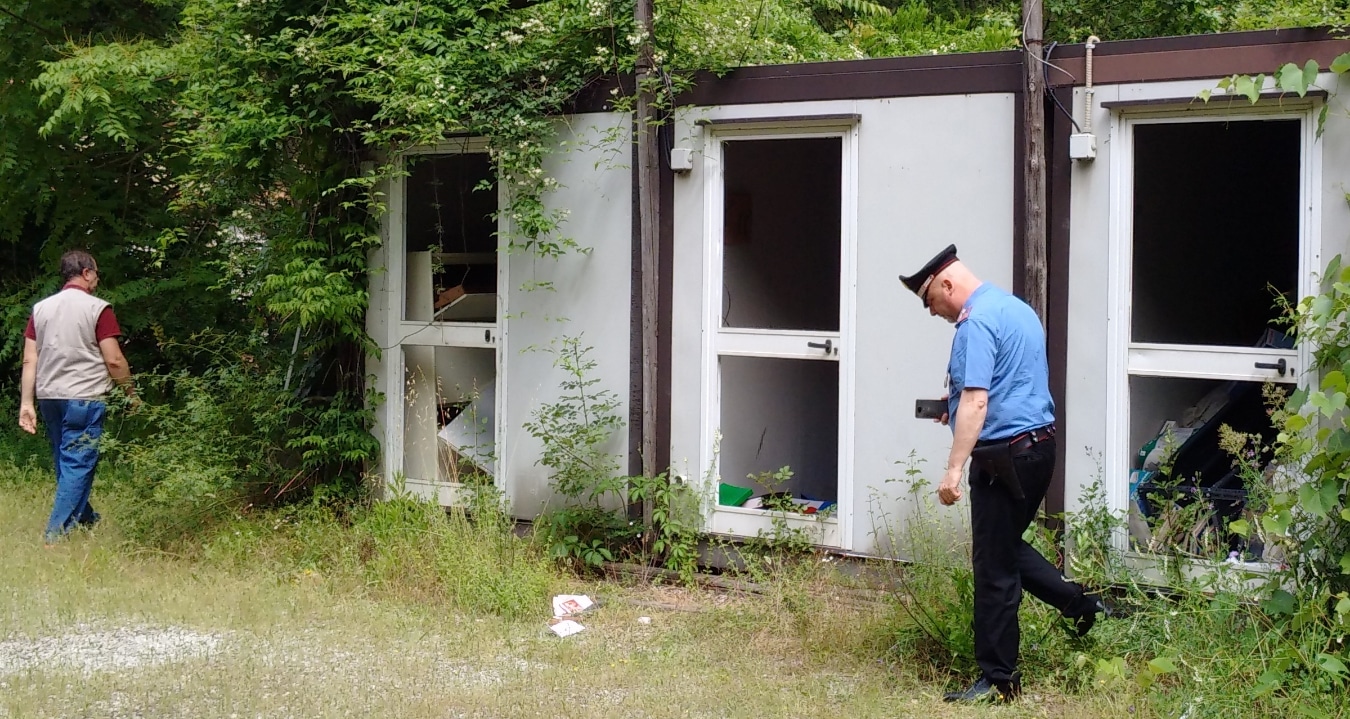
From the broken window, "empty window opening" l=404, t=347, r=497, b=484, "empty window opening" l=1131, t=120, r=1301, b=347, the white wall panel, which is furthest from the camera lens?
"empty window opening" l=404, t=347, r=497, b=484

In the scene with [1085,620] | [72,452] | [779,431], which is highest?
[779,431]

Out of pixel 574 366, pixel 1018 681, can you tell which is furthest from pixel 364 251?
pixel 1018 681

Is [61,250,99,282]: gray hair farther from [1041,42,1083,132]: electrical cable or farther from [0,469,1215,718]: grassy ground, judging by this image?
[1041,42,1083,132]: electrical cable

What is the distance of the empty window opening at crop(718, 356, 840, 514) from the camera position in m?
7.40

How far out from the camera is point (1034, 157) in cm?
605

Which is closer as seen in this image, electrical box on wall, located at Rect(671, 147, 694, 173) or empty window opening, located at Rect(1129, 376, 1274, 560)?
empty window opening, located at Rect(1129, 376, 1274, 560)

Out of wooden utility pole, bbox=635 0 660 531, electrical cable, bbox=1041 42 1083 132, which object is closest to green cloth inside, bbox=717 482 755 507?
wooden utility pole, bbox=635 0 660 531

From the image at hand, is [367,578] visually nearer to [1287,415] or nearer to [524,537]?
[524,537]

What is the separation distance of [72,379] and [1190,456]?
653 cm

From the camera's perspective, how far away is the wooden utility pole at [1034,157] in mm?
6039

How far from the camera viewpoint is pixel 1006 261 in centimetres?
630

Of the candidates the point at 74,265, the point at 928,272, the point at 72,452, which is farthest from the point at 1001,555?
the point at 74,265

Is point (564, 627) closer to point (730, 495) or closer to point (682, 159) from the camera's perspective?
point (730, 495)

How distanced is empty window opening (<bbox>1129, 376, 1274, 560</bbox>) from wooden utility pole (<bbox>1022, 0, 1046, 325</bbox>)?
0.73 m
